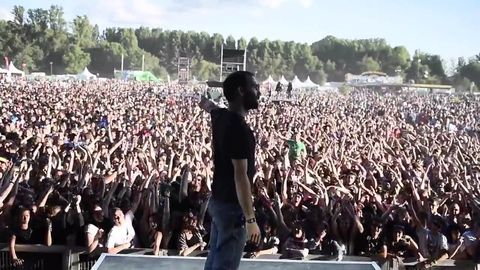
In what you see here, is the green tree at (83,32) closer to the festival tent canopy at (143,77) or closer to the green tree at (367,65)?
the festival tent canopy at (143,77)

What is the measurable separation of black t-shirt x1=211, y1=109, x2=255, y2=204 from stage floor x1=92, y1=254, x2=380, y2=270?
36.6 inches

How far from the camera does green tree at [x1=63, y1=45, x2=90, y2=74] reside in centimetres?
6650

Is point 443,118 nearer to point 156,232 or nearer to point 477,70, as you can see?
point 156,232

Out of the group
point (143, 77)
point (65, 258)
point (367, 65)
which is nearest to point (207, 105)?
point (65, 258)

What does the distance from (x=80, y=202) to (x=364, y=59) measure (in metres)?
80.5

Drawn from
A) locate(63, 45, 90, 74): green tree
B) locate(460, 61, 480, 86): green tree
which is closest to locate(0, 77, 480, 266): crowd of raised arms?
locate(460, 61, 480, 86): green tree

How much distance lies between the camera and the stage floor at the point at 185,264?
3.55m

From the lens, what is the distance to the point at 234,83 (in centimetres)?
271

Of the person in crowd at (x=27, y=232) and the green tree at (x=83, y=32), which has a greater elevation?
the green tree at (x=83, y=32)

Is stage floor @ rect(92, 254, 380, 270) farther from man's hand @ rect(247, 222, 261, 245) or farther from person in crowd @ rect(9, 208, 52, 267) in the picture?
person in crowd @ rect(9, 208, 52, 267)

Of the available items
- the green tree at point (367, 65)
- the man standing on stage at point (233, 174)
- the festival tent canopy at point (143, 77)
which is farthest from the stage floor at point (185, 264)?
the green tree at point (367, 65)

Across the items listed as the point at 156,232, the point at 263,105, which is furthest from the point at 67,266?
the point at 263,105

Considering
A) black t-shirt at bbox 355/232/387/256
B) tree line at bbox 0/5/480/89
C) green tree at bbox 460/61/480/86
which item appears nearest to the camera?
black t-shirt at bbox 355/232/387/256

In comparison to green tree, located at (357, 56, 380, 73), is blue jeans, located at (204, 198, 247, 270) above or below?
below
